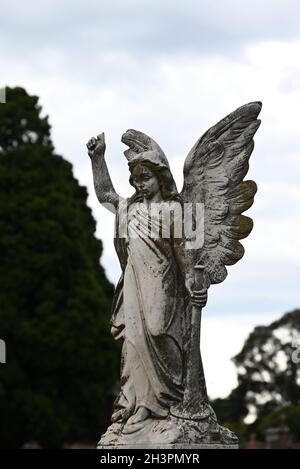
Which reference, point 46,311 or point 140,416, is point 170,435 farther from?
point 46,311

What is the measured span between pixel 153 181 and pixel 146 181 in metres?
0.06

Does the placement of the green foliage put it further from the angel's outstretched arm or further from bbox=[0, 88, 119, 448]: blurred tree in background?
the angel's outstretched arm

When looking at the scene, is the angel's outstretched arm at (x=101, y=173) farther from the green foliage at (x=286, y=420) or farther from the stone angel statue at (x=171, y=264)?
the green foliage at (x=286, y=420)

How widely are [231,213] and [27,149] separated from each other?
2350cm

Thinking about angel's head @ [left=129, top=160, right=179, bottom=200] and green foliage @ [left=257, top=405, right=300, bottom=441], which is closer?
angel's head @ [left=129, top=160, right=179, bottom=200]

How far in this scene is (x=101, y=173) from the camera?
10734 mm

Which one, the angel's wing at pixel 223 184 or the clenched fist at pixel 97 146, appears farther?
the clenched fist at pixel 97 146

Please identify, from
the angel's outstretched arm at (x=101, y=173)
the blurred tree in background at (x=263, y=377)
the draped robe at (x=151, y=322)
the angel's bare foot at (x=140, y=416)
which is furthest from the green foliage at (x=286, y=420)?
the angel's bare foot at (x=140, y=416)

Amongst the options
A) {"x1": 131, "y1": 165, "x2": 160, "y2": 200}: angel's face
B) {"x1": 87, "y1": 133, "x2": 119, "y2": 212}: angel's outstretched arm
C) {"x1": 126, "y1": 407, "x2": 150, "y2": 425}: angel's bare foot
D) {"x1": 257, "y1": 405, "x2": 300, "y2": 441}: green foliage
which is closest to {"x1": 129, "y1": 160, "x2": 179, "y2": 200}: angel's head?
{"x1": 131, "y1": 165, "x2": 160, "y2": 200}: angel's face

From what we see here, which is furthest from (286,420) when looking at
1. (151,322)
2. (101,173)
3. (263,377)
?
(151,322)

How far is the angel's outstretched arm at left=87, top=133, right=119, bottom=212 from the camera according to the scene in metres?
10.7

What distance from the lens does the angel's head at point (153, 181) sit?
10.2 m
